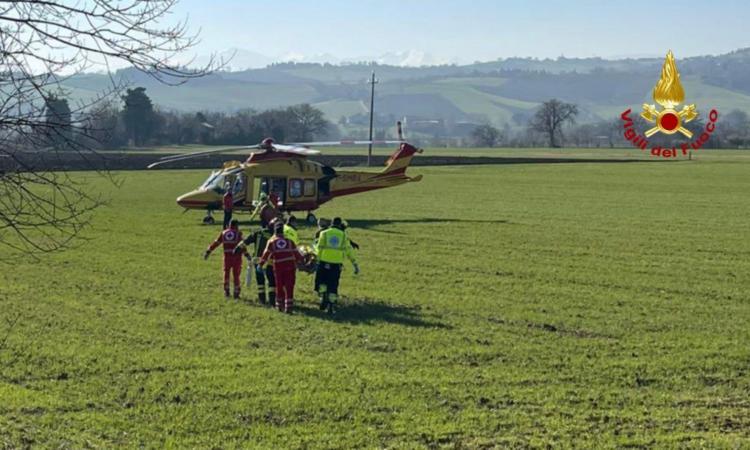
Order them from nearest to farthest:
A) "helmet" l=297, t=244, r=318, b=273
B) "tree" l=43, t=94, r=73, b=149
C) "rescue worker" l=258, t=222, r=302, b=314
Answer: "tree" l=43, t=94, r=73, b=149
"rescue worker" l=258, t=222, r=302, b=314
"helmet" l=297, t=244, r=318, b=273

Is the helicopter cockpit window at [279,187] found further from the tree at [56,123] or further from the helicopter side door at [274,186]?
the tree at [56,123]

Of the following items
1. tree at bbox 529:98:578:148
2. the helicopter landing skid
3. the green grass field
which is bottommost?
the green grass field

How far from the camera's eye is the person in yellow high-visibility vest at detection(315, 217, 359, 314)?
597 inches

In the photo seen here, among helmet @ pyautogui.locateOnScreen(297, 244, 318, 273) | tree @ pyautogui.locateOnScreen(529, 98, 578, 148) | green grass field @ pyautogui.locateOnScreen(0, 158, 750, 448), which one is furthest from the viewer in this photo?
tree @ pyautogui.locateOnScreen(529, 98, 578, 148)

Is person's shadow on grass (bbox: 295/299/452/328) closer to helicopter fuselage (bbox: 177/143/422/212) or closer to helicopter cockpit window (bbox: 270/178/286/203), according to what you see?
helicopter fuselage (bbox: 177/143/422/212)

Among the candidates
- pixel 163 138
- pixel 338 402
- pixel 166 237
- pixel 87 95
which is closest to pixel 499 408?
pixel 338 402

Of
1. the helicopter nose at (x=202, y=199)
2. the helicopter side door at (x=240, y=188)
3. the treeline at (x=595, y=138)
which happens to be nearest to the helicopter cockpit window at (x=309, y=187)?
the helicopter side door at (x=240, y=188)

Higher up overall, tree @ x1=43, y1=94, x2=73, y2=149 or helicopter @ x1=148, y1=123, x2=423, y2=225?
tree @ x1=43, y1=94, x2=73, y2=149

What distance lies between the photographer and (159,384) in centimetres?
1089

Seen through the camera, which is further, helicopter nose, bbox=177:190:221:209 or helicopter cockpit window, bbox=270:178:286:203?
helicopter cockpit window, bbox=270:178:286:203

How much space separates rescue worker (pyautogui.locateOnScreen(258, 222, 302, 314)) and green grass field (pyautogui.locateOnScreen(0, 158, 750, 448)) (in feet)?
1.69

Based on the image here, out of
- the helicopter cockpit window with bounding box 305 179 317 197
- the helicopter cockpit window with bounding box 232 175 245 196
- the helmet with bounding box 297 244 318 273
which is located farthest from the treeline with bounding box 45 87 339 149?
the helmet with bounding box 297 244 318 273

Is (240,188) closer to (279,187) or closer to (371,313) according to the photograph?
(279,187)

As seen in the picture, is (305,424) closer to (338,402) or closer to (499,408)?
(338,402)
